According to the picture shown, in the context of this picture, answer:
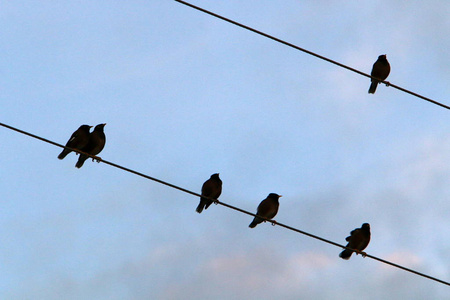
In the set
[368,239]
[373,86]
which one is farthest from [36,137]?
[373,86]

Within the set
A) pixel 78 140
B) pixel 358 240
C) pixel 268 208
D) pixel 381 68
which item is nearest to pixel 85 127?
pixel 78 140

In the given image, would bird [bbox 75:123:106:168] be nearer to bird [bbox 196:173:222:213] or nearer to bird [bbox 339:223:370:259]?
bird [bbox 196:173:222:213]

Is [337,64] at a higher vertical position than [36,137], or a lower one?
higher

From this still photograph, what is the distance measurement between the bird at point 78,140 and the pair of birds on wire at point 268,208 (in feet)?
8.23

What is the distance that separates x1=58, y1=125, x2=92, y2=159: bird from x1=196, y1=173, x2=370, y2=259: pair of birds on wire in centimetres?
251

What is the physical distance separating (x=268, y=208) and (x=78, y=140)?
143 inches

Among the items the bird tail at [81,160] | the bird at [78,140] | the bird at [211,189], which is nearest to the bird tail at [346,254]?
the bird at [211,189]

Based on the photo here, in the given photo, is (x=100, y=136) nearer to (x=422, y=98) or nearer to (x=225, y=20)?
(x=225, y=20)

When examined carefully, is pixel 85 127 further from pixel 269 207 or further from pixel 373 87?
pixel 373 87

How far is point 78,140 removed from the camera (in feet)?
40.4

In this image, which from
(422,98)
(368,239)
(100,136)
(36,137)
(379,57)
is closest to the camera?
(36,137)

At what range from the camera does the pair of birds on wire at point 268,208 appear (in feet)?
44.5

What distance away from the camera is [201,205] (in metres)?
14.0

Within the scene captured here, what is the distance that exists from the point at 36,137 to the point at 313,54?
3206mm
